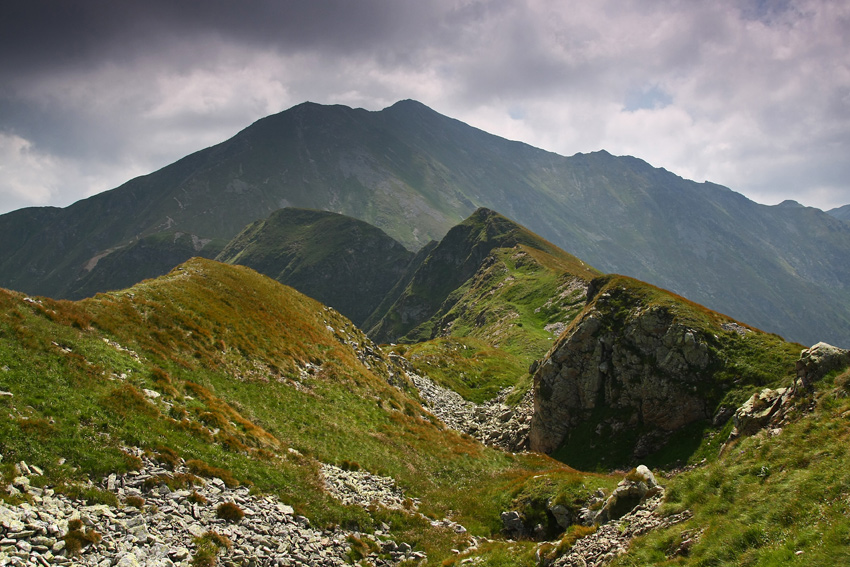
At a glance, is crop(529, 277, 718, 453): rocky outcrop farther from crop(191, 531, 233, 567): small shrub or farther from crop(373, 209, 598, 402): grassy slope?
crop(191, 531, 233, 567): small shrub

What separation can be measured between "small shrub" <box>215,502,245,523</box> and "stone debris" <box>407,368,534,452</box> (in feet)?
120

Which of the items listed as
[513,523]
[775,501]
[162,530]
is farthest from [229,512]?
[775,501]

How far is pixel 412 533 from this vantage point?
71.2 feet

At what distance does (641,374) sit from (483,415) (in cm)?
2378

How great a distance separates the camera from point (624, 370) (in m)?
43.6

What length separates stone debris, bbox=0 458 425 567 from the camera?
41.2 ft

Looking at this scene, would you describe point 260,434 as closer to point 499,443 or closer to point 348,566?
point 348,566

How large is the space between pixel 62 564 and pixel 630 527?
17768mm

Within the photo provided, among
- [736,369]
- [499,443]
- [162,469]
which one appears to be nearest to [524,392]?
[499,443]

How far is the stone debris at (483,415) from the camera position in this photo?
169ft

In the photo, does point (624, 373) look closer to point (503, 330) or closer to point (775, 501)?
→ point (775, 501)

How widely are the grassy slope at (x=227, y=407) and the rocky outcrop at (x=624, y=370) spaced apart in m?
9.17

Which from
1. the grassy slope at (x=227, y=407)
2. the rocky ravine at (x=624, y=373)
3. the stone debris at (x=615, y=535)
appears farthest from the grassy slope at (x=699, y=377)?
the stone debris at (x=615, y=535)

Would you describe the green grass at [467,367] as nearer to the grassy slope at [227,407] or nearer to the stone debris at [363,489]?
the grassy slope at [227,407]
